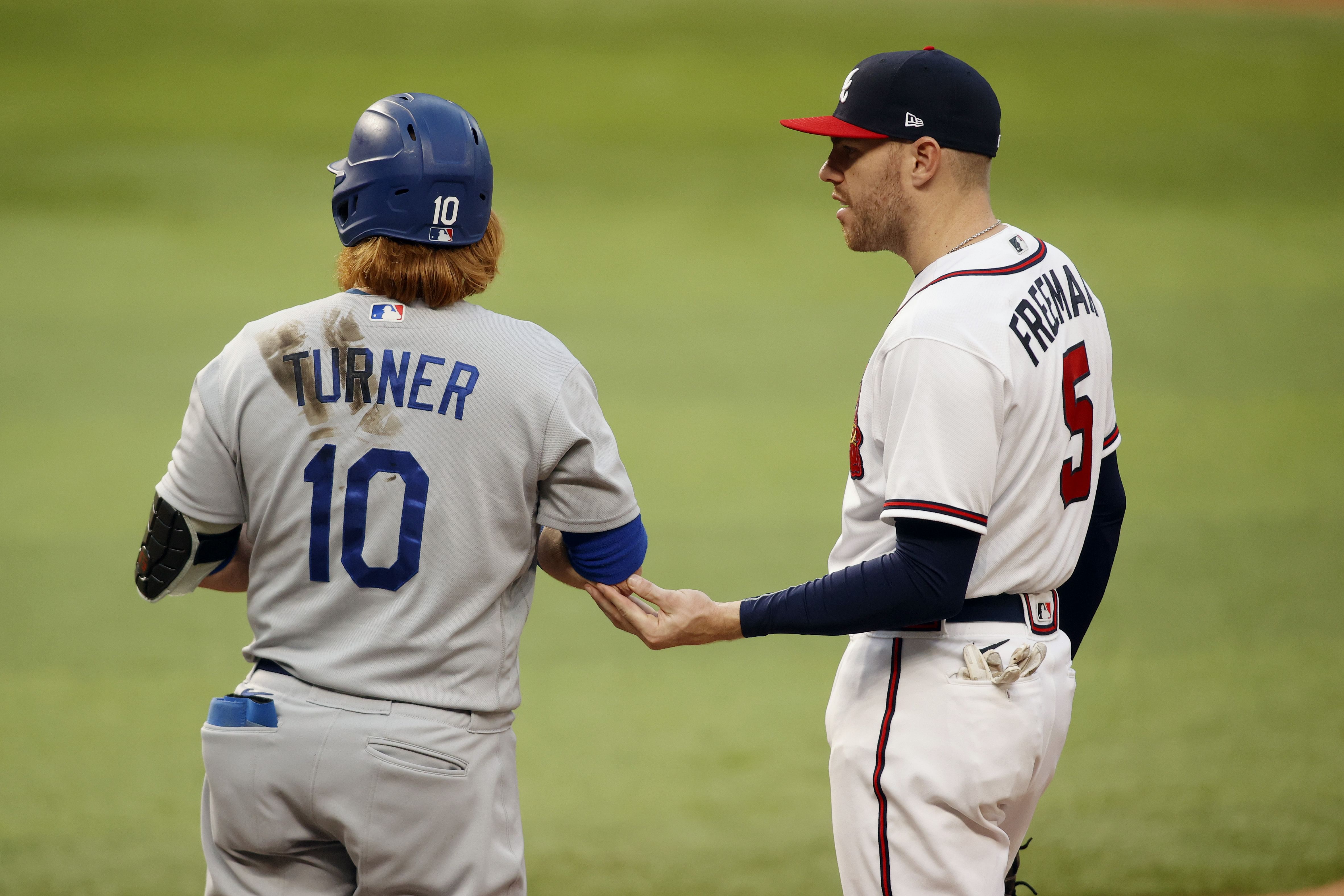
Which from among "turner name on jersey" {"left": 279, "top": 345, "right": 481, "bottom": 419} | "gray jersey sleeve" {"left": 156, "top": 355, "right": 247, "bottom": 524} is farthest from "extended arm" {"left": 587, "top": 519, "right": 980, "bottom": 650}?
"gray jersey sleeve" {"left": 156, "top": 355, "right": 247, "bottom": 524}

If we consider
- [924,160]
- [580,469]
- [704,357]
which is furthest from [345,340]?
[704,357]

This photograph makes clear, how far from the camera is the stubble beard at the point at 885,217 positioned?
2158mm

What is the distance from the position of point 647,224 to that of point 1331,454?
4.31 m

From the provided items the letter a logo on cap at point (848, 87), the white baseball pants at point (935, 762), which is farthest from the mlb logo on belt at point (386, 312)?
the white baseball pants at point (935, 762)

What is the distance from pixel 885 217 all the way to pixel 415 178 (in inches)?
31.7

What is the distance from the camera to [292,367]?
5.94 ft

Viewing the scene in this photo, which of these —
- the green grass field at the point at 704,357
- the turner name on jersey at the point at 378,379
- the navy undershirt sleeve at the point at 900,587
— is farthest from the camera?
the green grass field at the point at 704,357

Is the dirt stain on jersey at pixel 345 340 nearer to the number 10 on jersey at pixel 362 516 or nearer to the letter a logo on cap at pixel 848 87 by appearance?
the number 10 on jersey at pixel 362 516

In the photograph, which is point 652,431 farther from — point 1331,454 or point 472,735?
point 472,735

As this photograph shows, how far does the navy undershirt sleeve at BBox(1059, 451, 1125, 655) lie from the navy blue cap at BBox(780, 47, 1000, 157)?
27.0 inches

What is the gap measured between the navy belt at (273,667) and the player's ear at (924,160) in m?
1.26

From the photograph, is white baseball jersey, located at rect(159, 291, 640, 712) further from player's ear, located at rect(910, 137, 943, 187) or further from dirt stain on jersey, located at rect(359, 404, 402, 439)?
player's ear, located at rect(910, 137, 943, 187)

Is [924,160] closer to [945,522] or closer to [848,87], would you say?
[848,87]

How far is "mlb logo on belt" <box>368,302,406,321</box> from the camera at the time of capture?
1825 mm
